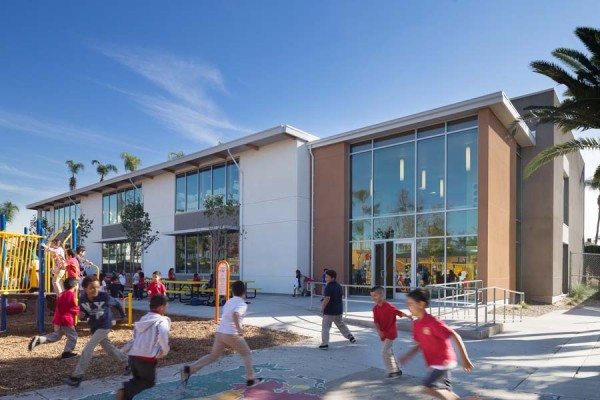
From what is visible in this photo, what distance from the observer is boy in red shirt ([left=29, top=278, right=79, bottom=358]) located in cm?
785

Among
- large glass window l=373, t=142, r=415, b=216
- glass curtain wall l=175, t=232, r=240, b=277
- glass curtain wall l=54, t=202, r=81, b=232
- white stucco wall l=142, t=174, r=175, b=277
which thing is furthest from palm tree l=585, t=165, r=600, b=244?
glass curtain wall l=54, t=202, r=81, b=232

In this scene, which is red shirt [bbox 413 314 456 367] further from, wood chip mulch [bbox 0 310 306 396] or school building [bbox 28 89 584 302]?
school building [bbox 28 89 584 302]

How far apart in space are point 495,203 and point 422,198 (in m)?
2.62

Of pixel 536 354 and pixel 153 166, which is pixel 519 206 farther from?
pixel 153 166

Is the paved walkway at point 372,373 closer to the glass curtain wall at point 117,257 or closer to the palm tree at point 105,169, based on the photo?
the glass curtain wall at point 117,257

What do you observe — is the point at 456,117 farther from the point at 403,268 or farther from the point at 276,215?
the point at 276,215

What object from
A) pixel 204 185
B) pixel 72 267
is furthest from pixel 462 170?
pixel 204 185

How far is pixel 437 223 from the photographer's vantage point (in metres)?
17.2

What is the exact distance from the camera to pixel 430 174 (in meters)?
17.6

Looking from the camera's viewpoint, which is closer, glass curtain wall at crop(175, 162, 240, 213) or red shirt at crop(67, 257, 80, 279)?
red shirt at crop(67, 257, 80, 279)

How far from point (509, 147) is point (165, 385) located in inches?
661

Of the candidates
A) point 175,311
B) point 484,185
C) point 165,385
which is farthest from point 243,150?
point 165,385

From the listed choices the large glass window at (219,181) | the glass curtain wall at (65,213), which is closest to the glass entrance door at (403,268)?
the large glass window at (219,181)

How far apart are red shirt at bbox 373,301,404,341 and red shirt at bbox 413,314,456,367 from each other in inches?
87.1
